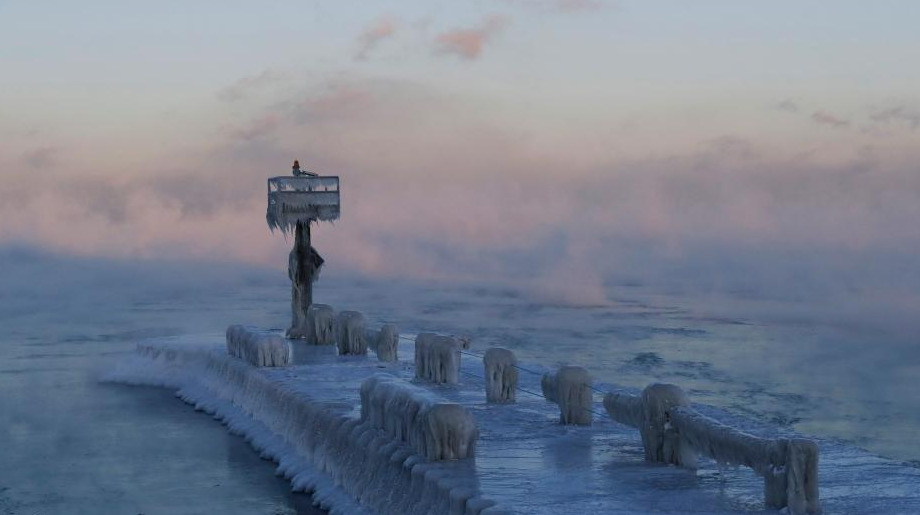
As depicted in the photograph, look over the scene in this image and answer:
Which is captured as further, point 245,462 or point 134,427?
point 134,427

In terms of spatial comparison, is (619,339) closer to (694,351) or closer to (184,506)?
(694,351)

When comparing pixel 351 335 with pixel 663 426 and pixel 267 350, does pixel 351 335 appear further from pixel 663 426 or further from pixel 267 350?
pixel 663 426

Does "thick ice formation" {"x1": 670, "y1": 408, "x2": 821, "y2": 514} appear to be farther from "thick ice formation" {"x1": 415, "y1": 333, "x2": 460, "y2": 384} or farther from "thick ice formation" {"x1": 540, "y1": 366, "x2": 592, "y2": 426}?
"thick ice formation" {"x1": 415, "y1": 333, "x2": 460, "y2": 384}

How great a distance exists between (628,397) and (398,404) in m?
Answer: 2.52

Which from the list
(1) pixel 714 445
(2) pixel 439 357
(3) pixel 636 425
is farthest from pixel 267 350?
(1) pixel 714 445

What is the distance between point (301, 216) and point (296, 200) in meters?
0.36

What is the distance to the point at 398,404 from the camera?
13.4m

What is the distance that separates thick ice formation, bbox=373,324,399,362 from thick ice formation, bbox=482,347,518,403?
6.07 meters

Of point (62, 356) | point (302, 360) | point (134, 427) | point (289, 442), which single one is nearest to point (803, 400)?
point (302, 360)

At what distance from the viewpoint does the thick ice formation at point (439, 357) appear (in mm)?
19188

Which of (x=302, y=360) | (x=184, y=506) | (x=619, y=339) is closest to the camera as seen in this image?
(x=184, y=506)

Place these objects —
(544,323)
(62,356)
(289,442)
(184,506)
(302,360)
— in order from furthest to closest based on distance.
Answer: (544,323)
(62,356)
(302,360)
(289,442)
(184,506)

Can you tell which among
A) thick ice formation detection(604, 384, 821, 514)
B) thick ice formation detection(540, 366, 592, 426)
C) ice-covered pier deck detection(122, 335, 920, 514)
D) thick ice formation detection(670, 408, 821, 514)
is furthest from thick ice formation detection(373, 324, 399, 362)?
thick ice formation detection(670, 408, 821, 514)

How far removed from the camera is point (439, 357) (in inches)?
759
